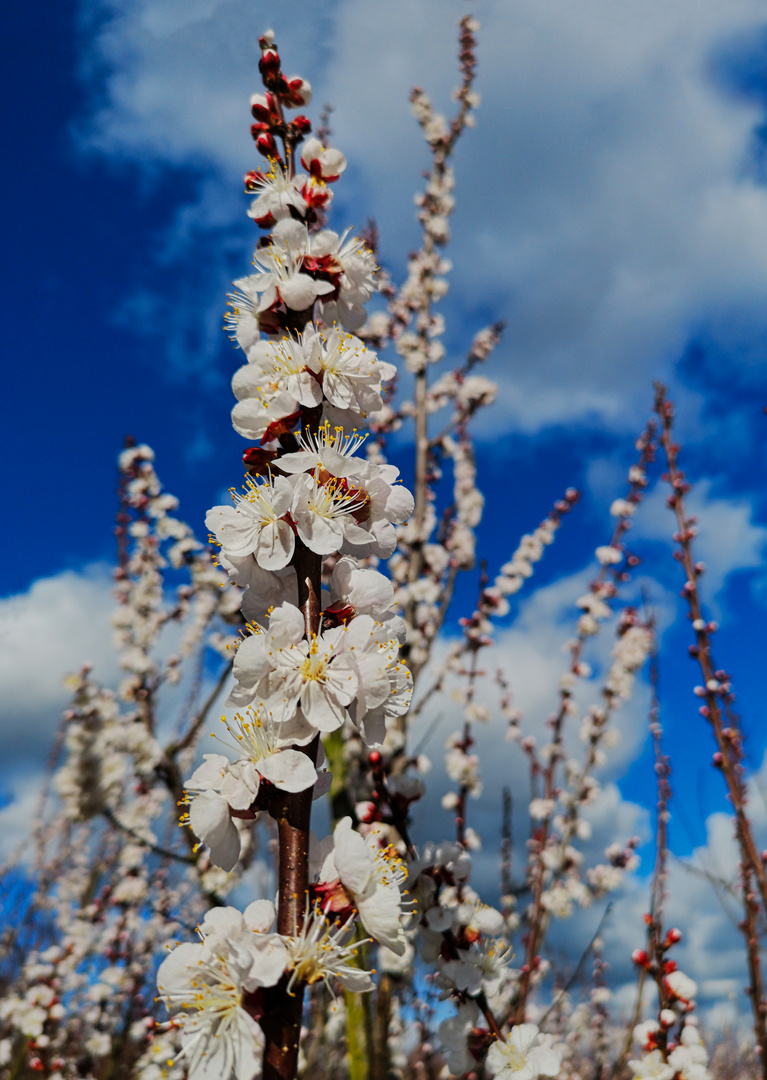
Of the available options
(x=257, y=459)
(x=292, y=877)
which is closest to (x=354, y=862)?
(x=292, y=877)

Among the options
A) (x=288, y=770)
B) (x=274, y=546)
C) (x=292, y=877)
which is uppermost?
(x=274, y=546)

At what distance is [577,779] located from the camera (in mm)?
5875

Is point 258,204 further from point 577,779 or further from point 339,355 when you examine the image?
point 577,779

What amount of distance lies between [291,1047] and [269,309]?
5.32ft

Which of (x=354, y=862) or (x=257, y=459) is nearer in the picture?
(x=354, y=862)

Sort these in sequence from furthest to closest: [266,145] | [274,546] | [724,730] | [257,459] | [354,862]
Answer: [724,730] < [266,145] < [257,459] < [274,546] < [354,862]

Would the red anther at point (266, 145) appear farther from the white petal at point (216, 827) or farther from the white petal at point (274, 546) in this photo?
the white petal at point (216, 827)

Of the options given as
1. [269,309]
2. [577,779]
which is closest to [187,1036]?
[269,309]

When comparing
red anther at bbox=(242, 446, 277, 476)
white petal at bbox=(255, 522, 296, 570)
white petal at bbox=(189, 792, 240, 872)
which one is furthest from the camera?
red anther at bbox=(242, 446, 277, 476)

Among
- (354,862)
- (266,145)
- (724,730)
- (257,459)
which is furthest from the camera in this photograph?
(724,730)

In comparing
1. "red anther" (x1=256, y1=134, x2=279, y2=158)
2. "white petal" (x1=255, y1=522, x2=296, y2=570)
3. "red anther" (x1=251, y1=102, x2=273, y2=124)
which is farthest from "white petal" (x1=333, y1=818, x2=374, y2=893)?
"red anther" (x1=251, y1=102, x2=273, y2=124)

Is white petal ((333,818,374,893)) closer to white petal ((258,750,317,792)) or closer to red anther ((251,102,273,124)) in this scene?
white petal ((258,750,317,792))

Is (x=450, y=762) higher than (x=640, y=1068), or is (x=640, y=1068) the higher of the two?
(x=450, y=762)

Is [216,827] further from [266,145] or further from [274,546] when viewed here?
[266,145]
